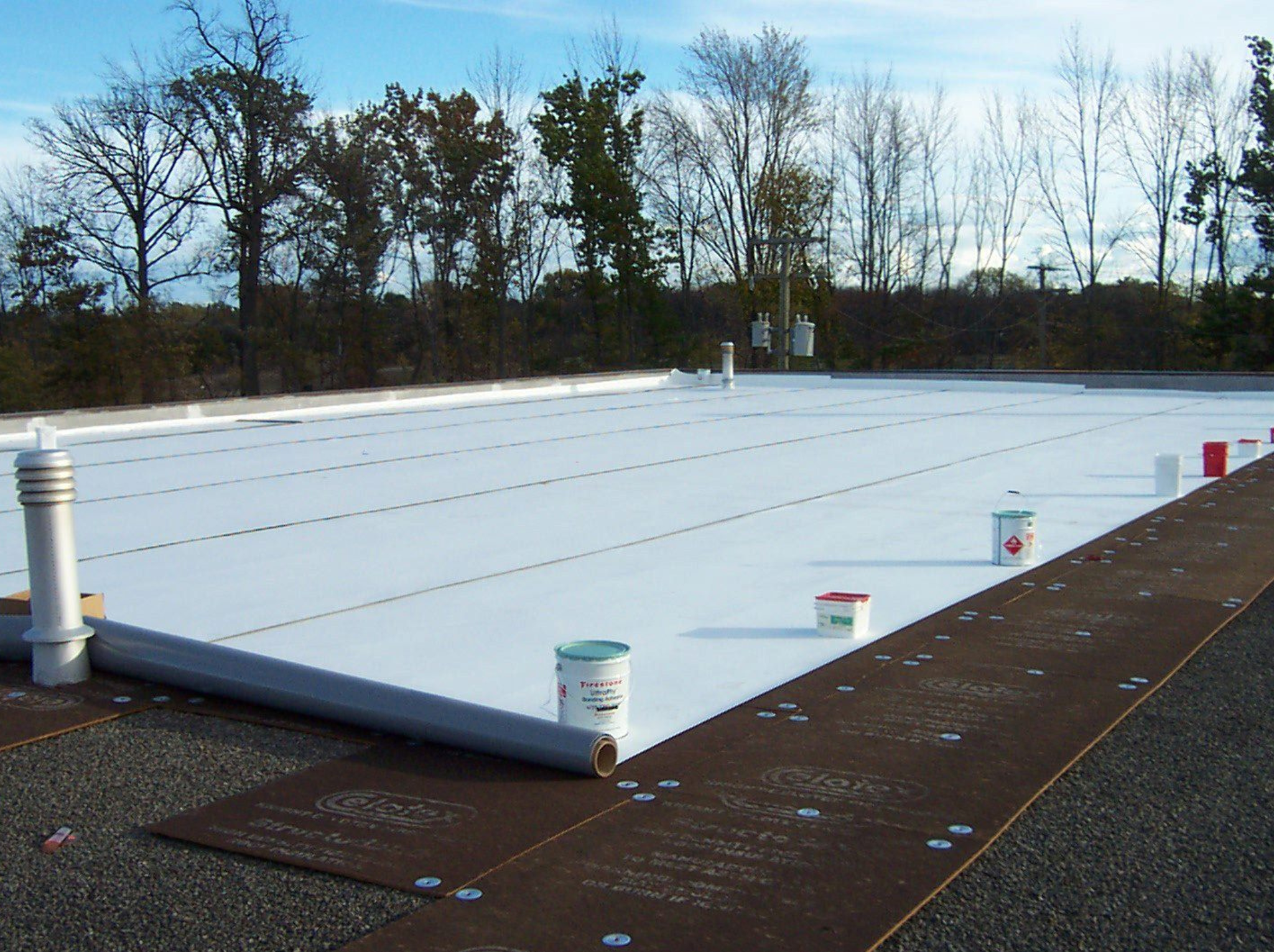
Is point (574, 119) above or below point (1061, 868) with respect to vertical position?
above

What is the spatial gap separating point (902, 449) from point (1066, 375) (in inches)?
431

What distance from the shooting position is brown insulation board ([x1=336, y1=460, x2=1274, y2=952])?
290 centimetres

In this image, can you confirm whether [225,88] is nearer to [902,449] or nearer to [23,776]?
[902,449]

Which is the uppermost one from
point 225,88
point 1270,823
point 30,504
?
point 225,88

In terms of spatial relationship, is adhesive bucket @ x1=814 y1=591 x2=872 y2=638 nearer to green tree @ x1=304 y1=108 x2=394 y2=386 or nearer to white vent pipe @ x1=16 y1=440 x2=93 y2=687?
white vent pipe @ x1=16 y1=440 x2=93 y2=687

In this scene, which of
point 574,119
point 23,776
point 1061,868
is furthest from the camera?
point 574,119

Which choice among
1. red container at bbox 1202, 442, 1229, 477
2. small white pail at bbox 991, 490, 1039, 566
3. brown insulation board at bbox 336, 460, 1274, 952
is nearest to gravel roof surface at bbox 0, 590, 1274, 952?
brown insulation board at bbox 336, 460, 1274, 952

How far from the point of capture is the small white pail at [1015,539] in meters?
7.08

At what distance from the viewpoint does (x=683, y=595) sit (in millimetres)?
6539

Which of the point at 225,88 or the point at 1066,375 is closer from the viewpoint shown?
the point at 1066,375

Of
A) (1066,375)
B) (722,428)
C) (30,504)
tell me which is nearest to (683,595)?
(30,504)

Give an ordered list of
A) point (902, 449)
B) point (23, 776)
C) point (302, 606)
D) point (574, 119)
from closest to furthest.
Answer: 1. point (23, 776)
2. point (302, 606)
3. point (902, 449)
4. point (574, 119)

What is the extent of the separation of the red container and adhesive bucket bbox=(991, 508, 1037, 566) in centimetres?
457

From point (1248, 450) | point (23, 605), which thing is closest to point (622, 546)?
point (23, 605)
